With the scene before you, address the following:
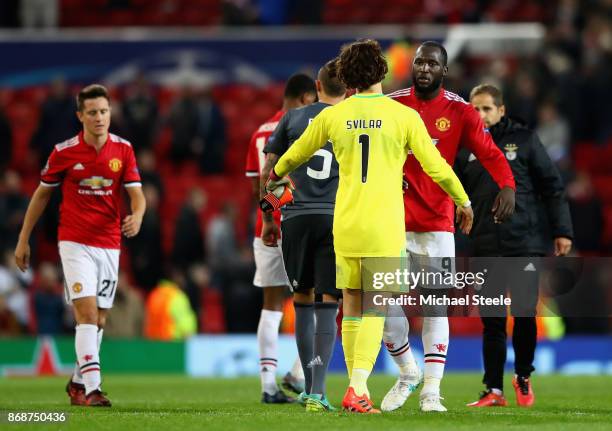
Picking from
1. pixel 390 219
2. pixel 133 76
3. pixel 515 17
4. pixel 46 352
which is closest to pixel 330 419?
pixel 390 219

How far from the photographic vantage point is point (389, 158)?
8.50m

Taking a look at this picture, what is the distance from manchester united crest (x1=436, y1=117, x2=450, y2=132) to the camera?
370 inches

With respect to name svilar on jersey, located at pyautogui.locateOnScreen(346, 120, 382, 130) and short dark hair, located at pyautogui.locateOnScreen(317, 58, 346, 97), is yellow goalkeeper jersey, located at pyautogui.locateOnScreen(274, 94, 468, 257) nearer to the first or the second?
name svilar on jersey, located at pyautogui.locateOnScreen(346, 120, 382, 130)

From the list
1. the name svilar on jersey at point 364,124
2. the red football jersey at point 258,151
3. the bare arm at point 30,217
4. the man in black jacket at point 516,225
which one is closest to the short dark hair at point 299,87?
the red football jersey at point 258,151

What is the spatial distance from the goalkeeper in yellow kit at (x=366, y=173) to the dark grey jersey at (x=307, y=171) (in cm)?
85

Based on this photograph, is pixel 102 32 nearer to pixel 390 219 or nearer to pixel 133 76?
pixel 133 76

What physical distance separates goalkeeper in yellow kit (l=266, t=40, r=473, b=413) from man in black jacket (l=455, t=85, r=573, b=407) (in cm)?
188

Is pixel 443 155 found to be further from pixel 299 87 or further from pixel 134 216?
pixel 134 216

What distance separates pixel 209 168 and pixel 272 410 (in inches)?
548

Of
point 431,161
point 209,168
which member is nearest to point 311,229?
point 431,161

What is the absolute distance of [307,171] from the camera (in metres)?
9.66

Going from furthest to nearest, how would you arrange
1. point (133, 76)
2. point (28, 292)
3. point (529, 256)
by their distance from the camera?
point (133, 76)
point (28, 292)
point (529, 256)

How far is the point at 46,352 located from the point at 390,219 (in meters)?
11.2

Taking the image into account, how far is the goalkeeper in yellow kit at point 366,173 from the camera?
8.44 meters
